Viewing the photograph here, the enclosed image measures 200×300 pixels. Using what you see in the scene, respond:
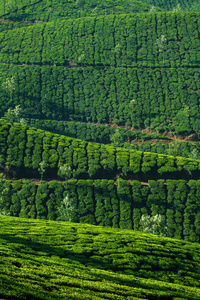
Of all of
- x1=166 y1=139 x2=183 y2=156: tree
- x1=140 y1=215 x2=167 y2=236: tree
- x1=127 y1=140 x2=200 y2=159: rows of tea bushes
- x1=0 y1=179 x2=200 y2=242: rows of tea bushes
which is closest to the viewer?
x1=140 y1=215 x2=167 y2=236: tree

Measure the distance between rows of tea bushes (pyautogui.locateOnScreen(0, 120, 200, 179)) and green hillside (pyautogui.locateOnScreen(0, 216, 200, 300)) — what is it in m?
17.8

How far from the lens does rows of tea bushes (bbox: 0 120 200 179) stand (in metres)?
60.4

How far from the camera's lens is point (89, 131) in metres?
88.1

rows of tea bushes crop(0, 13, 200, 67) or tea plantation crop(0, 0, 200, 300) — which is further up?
rows of tea bushes crop(0, 13, 200, 67)

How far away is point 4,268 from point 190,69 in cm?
9111

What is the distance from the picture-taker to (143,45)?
107125mm

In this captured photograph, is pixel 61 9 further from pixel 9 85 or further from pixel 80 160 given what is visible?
pixel 80 160

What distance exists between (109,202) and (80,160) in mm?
10255

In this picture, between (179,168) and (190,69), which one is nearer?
(179,168)

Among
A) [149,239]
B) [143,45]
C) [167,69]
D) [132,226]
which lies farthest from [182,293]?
[143,45]

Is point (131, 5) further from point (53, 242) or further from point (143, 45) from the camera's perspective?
point (53, 242)

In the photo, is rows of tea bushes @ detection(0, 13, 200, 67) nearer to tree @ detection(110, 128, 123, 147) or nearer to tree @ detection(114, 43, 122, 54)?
tree @ detection(114, 43, 122, 54)

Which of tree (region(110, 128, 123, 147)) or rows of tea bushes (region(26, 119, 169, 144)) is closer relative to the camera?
tree (region(110, 128, 123, 147))

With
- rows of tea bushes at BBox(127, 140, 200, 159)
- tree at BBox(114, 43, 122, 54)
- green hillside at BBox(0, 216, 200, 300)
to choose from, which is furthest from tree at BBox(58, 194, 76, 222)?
tree at BBox(114, 43, 122, 54)
